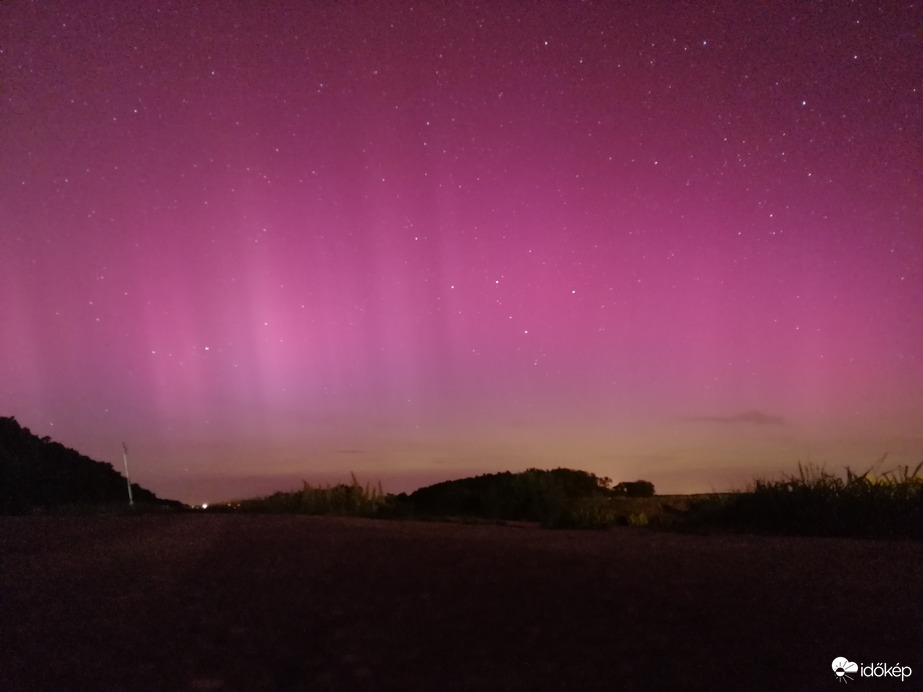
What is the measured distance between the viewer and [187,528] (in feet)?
27.9

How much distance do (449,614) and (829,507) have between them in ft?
20.5

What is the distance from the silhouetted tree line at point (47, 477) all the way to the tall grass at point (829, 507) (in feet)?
31.5

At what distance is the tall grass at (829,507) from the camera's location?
8.83m

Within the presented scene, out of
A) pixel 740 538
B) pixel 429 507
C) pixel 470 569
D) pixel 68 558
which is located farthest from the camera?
pixel 429 507

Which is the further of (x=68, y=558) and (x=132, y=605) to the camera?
(x=68, y=558)

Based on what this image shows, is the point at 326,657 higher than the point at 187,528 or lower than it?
lower

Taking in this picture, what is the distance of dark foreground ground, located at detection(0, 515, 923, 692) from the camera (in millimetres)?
4039

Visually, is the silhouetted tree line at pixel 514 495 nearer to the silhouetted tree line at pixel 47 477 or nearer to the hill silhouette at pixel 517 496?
the hill silhouette at pixel 517 496

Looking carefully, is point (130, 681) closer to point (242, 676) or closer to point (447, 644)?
point (242, 676)

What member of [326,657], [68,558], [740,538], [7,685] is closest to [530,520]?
[740,538]

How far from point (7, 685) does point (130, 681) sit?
0.58 m

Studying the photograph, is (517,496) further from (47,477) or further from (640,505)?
(47,477)

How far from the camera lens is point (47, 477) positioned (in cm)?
1541

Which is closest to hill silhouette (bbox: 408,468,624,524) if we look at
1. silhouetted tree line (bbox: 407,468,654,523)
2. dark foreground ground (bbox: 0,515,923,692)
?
silhouetted tree line (bbox: 407,468,654,523)
